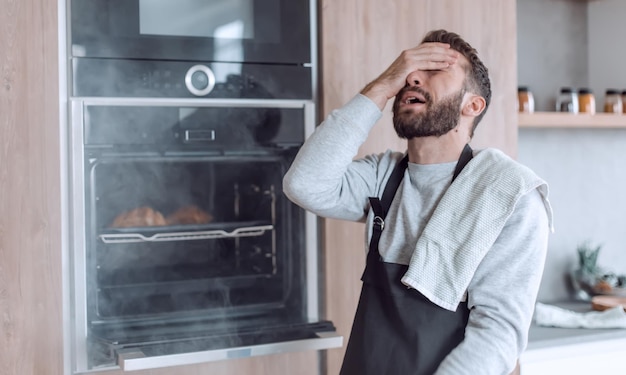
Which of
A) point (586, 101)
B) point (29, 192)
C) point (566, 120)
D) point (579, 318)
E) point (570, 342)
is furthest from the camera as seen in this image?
point (586, 101)

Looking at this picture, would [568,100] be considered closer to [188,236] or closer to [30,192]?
[188,236]

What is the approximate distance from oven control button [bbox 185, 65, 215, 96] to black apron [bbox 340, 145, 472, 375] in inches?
20.2

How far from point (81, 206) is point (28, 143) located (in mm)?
175

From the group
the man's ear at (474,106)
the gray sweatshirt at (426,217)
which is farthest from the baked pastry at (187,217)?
the man's ear at (474,106)

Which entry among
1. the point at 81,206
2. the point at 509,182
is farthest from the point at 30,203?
the point at 509,182

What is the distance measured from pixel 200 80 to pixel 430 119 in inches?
23.8

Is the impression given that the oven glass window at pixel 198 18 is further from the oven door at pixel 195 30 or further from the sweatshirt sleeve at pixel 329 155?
the sweatshirt sleeve at pixel 329 155

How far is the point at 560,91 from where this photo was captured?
2734mm

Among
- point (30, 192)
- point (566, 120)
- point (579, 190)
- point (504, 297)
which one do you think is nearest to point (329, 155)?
point (504, 297)

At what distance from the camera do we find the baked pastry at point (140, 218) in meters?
1.77

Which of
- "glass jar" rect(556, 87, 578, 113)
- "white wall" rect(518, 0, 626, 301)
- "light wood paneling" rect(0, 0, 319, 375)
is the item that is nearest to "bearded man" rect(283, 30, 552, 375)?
"light wood paneling" rect(0, 0, 319, 375)

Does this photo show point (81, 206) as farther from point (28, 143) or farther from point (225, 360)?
point (225, 360)

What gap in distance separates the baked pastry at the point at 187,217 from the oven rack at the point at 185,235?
31 millimetres

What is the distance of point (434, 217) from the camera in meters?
1.44
